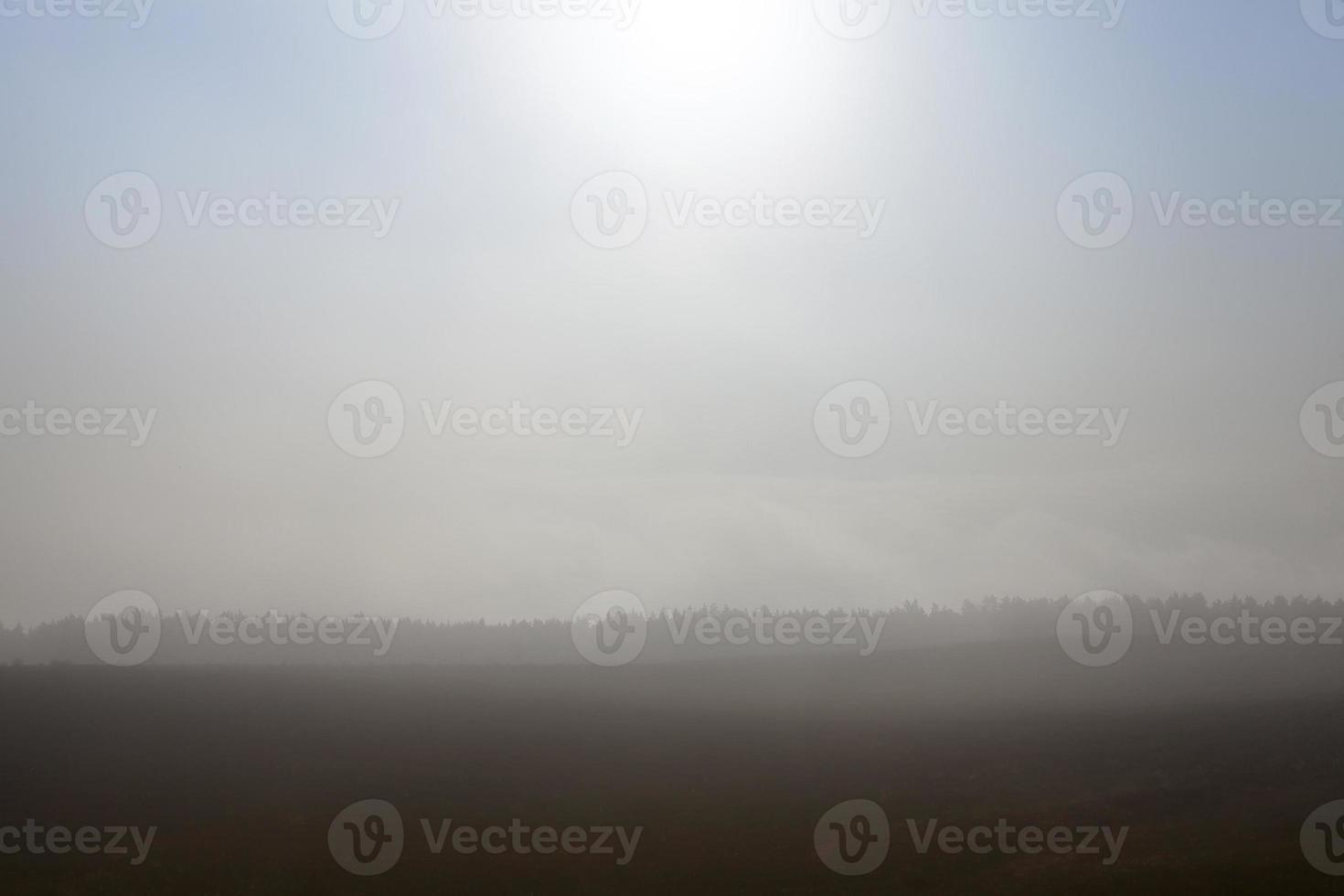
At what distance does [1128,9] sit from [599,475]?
3000 millimetres

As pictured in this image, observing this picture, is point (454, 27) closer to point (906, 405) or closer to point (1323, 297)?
point (906, 405)

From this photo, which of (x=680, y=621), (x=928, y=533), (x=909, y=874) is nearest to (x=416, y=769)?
(x=680, y=621)
